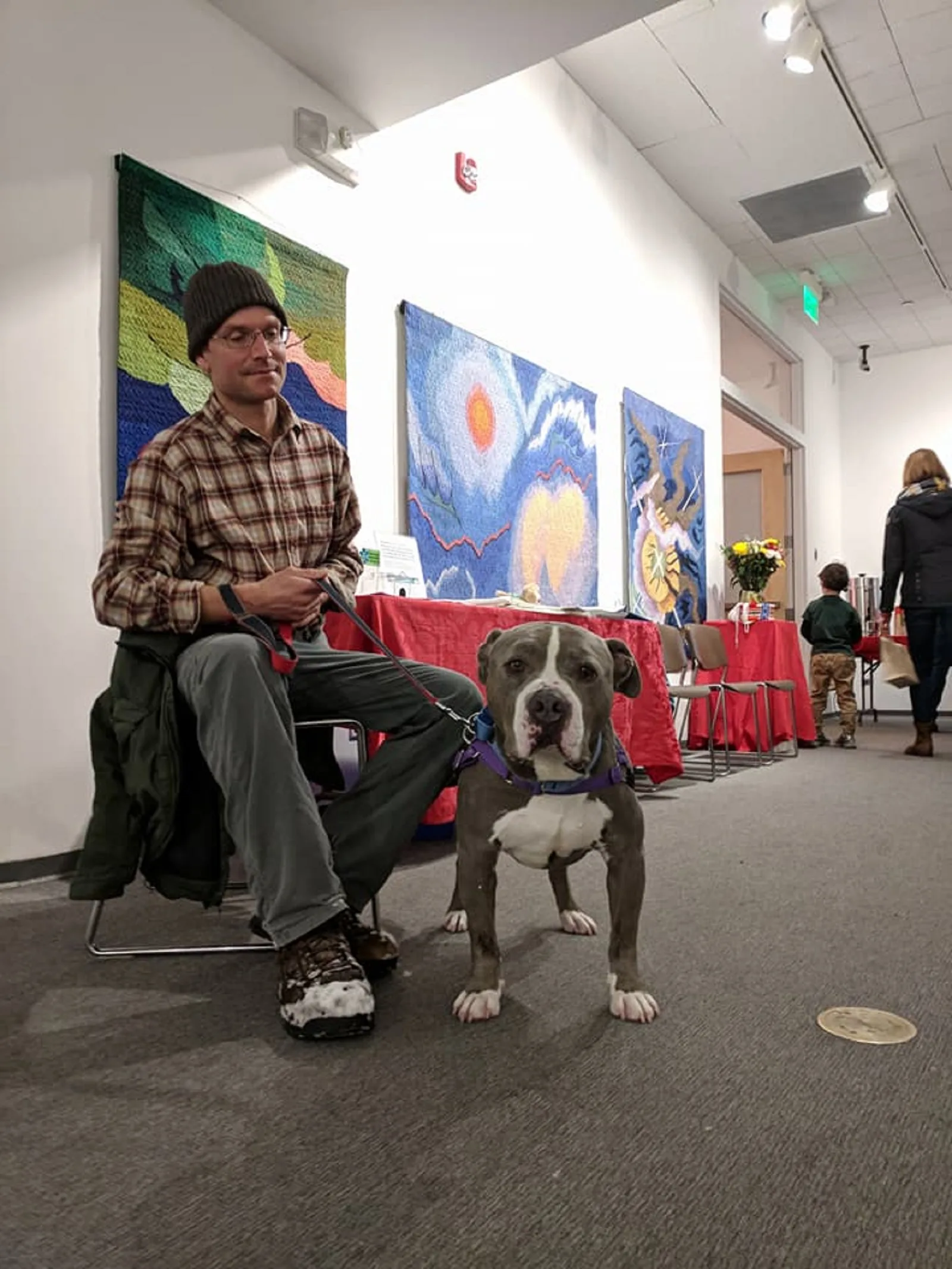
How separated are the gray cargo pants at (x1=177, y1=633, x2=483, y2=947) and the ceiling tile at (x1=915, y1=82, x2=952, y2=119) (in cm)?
497

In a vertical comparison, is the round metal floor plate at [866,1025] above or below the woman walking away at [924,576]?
below

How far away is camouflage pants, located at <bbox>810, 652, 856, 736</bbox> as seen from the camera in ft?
18.8

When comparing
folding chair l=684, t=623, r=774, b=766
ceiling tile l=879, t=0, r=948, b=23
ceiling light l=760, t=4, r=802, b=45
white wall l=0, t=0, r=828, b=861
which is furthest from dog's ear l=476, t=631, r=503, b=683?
ceiling tile l=879, t=0, r=948, b=23

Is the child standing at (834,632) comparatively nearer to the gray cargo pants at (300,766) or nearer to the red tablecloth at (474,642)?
the red tablecloth at (474,642)

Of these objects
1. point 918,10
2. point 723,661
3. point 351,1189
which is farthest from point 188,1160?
point 918,10

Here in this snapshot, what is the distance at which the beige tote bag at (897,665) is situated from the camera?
525 centimetres

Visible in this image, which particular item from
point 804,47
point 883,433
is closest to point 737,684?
point 804,47

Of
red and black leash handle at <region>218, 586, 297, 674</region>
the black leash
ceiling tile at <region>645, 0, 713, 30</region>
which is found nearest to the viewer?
red and black leash handle at <region>218, 586, 297, 674</region>

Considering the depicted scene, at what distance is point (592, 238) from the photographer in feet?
16.2

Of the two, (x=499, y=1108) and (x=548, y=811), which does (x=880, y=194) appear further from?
(x=499, y=1108)

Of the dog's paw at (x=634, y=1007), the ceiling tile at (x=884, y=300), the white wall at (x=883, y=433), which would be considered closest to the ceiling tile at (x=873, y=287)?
the ceiling tile at (x=884, y=300)

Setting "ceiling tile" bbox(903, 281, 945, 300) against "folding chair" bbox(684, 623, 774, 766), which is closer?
"folding chair" bbox(684, 623, 774, 766)

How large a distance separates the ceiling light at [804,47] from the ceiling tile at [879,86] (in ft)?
2.12

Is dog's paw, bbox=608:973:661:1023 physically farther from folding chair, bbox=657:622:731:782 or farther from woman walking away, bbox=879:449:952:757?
woman walking away, bbox=879:449:952:757
